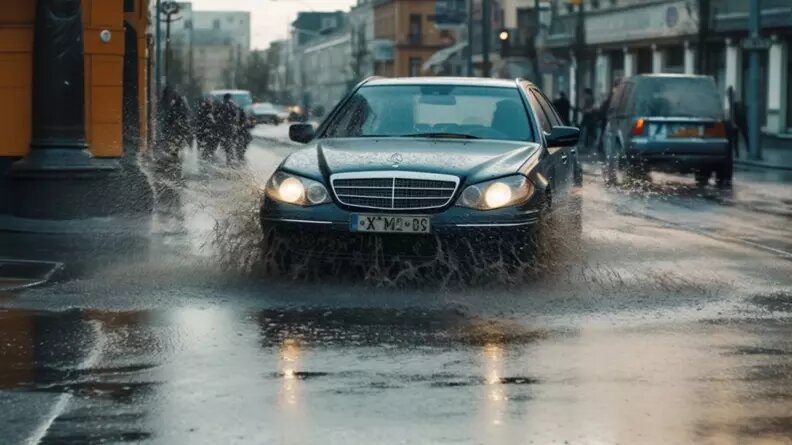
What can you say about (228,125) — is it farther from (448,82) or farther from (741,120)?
(448,82)

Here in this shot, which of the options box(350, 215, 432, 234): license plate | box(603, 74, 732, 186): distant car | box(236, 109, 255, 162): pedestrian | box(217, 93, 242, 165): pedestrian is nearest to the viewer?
box(350, 215, 432, 234): license plate

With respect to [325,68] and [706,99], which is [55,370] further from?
[325,68]

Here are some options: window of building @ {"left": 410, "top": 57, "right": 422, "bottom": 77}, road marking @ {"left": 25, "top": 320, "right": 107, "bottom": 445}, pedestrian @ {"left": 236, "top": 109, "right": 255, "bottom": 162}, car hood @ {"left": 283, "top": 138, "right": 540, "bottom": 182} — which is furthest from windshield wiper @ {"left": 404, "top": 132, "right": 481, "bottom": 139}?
window of building @ {"left": 410, "top": 57, "right": 422, "bottom": 77}

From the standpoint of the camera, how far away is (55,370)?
7.09 meters

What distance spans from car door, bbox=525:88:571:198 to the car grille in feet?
3.89

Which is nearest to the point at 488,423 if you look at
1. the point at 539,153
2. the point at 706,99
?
the point at 539,153

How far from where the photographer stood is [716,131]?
2530 cm

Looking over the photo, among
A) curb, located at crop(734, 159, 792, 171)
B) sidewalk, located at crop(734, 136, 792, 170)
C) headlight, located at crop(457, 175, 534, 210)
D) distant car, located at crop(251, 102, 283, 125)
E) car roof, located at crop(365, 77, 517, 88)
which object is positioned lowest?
curb, located at crop(734, 159, 792, 171)

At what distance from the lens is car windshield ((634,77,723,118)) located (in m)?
25.4

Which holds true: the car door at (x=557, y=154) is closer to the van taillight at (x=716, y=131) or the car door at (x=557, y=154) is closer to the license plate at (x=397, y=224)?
the license plate at (x=397, y=224)

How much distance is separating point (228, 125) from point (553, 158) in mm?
22758

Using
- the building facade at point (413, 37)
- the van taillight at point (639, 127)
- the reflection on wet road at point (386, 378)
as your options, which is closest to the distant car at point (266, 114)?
the building facade at point (413, 37)

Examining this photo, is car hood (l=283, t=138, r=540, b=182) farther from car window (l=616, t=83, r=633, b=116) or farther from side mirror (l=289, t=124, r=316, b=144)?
car window (l=616, t=83, r=633, b=116)

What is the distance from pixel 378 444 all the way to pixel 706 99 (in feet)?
68.1
